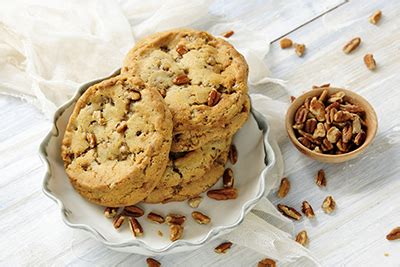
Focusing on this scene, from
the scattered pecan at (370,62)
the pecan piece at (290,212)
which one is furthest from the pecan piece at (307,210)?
the scattered pecan at (370,62)

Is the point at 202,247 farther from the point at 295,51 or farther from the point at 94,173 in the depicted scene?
the point at 295,51

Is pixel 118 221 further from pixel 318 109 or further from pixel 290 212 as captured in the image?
pixel 318 109

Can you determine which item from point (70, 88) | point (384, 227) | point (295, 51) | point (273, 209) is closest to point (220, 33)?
point (295, 51)

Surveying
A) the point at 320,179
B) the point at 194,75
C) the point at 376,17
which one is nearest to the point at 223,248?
the point at 320,179

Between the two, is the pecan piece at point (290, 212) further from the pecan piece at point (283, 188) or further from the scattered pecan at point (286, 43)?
the scattered pecan at point (286, 43)

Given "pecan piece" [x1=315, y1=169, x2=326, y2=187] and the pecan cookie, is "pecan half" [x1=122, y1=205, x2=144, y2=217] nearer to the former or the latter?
the pecan cookie

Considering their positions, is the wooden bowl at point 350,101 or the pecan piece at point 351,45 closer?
the wooden bowl at point 350,101
